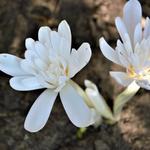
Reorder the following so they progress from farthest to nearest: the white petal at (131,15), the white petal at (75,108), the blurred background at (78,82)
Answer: the blurred background at (78,82)
the white petal at (131,15)
the white petal at (75,108)

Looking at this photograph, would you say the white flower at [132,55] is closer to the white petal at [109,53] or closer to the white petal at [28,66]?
the white petal at [109,53]

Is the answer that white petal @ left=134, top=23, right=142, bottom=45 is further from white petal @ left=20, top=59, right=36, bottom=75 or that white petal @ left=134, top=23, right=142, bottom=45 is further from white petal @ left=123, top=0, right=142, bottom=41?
white petal @ left=20, top=59, right=36, bottom=75

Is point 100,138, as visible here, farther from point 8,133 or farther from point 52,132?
point 8,133

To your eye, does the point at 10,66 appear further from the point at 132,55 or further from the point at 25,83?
the point at 132,55

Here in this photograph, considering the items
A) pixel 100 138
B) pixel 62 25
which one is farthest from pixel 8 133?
pixel 62 25

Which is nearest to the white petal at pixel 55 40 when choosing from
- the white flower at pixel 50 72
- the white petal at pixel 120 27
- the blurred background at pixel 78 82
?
the white flower at pixel 50 72

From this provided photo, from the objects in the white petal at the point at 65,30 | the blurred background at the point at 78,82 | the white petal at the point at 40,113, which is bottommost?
the blurred background at the point at 78,82
